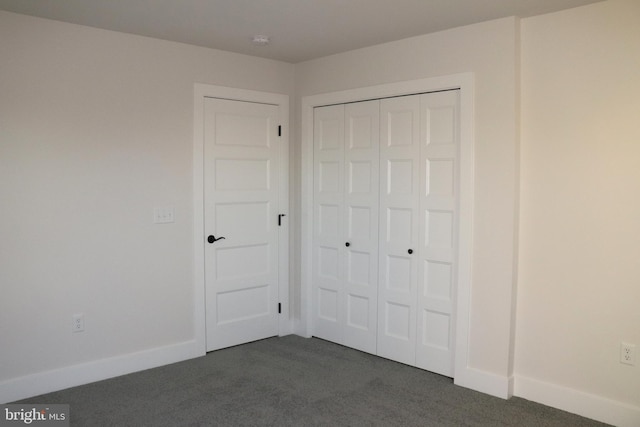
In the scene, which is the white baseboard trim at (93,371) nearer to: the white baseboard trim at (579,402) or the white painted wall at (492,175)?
the white painted wall at (492,175)

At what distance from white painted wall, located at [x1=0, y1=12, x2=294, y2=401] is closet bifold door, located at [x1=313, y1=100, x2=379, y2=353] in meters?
1.05

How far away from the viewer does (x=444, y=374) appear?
3783mm

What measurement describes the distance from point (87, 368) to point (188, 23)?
248cm

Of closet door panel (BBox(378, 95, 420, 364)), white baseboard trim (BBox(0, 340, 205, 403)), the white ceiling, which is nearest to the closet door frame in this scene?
closet door panel (BBox(378, 95, 420, 364))

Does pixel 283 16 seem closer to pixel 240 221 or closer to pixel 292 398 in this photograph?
pixel 240 221

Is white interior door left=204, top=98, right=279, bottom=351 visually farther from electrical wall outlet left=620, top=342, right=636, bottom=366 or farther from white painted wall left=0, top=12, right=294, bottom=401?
electrical wall outlet left=620, top=342, right=636, bottom=366

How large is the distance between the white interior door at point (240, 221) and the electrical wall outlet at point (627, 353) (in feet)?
8.99

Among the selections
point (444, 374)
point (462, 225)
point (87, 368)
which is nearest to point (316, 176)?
point (462, 225)

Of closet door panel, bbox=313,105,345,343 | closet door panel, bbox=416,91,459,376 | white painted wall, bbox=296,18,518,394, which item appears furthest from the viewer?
closet door panel, bbox=313,105,345,343

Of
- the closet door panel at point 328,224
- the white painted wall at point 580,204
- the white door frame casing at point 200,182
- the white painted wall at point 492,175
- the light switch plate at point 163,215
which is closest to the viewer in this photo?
the white painted wall at point 580,204

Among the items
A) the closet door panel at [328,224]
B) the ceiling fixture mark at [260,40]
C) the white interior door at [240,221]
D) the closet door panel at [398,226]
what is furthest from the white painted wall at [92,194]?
the closet door panel at [398,226]

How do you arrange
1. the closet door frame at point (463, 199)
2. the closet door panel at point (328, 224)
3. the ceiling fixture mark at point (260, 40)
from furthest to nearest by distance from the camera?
the closet door panel at point (328, 224), the ceiling fixture mark at point (260, 40), the closet door frame at point (463, 199)

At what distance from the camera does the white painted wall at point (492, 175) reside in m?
3.35

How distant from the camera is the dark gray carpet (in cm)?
312
